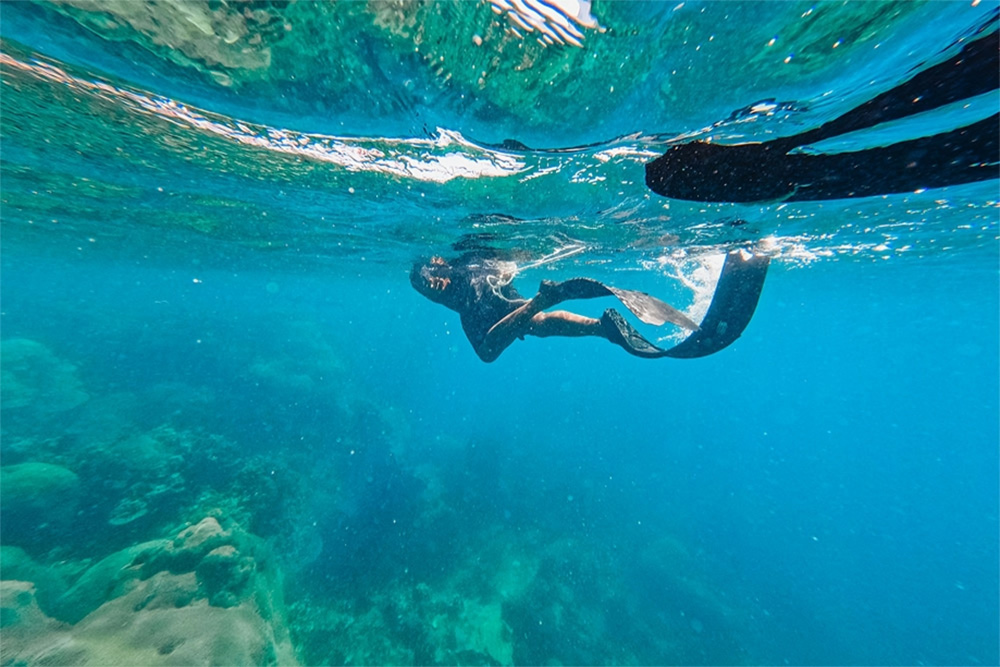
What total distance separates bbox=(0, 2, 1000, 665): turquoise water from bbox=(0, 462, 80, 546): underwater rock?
8 cm

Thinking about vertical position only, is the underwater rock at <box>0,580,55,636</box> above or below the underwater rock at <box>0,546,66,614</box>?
above

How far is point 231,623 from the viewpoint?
8.09 metres

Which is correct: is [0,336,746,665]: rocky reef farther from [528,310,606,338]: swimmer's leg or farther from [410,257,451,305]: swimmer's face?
[528,310,606,338]: swimmer's leg

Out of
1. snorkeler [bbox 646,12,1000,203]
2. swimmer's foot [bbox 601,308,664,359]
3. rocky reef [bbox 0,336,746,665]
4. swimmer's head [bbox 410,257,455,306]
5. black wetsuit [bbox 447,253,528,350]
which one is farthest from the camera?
swimmer's head [bbox 410,257,455,306]

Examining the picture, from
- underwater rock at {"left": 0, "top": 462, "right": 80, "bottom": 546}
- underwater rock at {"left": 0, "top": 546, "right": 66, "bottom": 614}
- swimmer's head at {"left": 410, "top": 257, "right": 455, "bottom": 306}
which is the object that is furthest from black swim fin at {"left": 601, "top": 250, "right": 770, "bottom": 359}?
underwater rock at {"left": 0, "top": 462, "right": 80, "bottom": 546}

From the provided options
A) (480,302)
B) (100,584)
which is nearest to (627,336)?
(480,302)

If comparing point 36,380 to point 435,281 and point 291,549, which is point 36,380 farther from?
point 435,281

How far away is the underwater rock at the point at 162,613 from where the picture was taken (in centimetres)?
677

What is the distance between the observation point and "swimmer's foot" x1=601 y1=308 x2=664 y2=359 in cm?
783

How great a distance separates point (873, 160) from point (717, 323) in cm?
399

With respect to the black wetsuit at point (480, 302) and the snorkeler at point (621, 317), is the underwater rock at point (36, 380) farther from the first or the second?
the snorkeler at point (621, 317)

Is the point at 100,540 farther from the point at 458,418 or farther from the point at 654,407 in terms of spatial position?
the point at 654,407

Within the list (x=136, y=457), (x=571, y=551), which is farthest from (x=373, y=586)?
(x=136, y=457)

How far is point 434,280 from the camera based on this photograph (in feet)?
42.3
